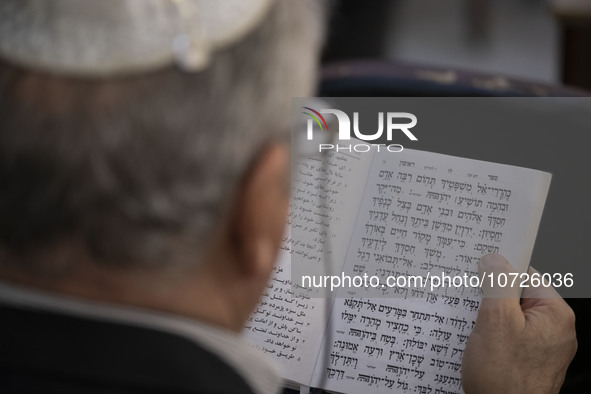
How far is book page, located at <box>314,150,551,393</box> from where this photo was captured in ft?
2.93

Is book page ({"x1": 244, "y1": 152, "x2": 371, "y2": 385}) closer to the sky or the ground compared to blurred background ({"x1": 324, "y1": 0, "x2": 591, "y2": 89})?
closer to the ground

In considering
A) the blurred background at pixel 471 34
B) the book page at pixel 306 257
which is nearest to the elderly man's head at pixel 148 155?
the book page at pixel 306 257

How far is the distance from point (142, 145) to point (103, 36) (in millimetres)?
75

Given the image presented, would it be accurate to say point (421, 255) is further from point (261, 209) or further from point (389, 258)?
point (261, 209)

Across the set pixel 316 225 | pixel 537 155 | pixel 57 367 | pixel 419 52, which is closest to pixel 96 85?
pixel 57 367

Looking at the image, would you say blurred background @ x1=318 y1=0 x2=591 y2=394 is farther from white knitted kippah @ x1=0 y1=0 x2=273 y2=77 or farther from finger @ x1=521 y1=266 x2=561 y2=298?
white knitted kippah @ x1=0 y1=0 x2=273 y2=77

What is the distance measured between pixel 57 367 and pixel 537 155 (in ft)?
2.66

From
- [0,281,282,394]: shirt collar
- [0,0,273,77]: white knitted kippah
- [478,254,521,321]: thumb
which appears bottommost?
[0,281,282,394]: shirt collar

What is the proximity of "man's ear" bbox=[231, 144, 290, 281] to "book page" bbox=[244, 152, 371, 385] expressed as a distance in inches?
13.4

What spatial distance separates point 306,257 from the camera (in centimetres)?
97

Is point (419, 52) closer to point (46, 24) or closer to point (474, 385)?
point (474, 385)

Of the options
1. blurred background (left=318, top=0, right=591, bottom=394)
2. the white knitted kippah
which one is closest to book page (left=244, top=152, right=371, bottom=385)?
the white knitted kippah

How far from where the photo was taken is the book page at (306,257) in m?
0.92

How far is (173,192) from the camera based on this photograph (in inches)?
19.5
